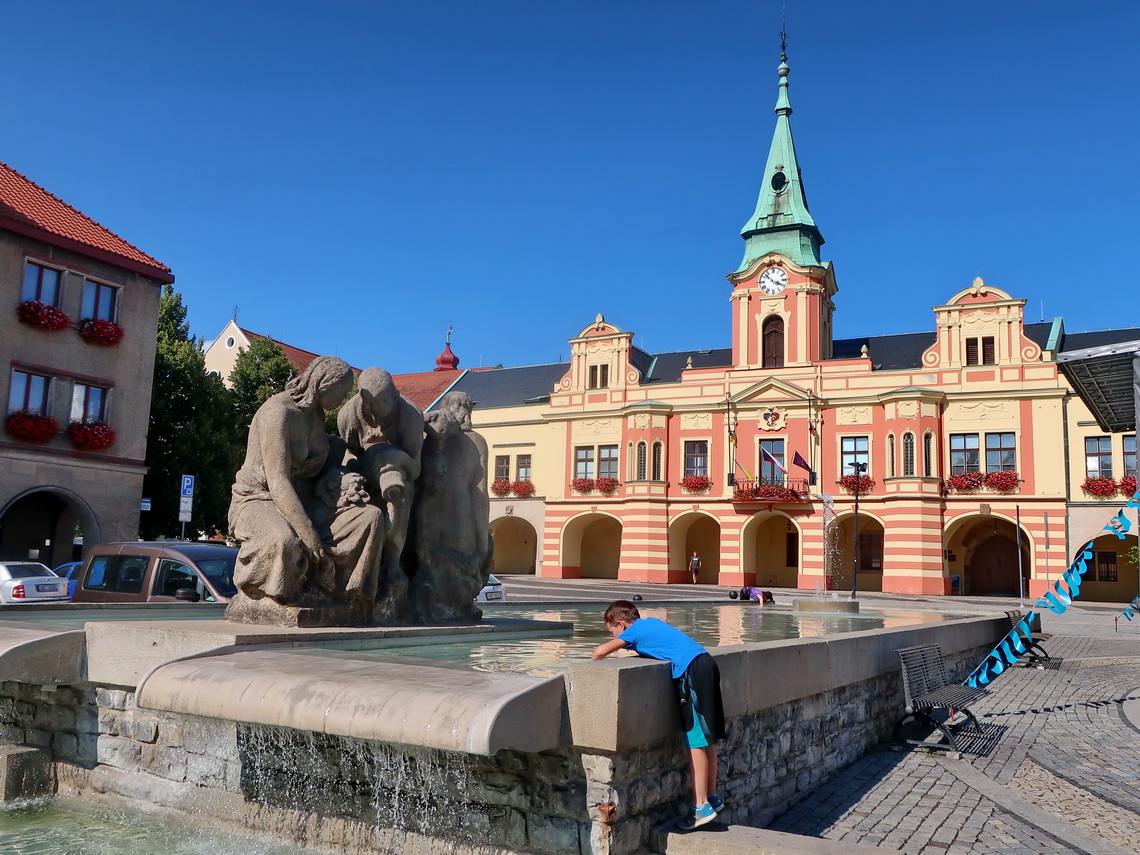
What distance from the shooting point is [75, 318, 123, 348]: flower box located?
82.4 ft

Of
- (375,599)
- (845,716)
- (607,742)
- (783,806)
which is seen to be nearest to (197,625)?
(375,599)

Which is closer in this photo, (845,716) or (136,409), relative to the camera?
(845,716)

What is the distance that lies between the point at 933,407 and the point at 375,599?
35951mm

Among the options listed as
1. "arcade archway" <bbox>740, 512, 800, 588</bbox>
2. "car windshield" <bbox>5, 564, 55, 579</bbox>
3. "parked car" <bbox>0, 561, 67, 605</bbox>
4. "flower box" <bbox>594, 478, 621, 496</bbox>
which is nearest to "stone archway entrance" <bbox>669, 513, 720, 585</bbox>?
"arcade archway" <bbox>740, 512, 800, 588</bbox>

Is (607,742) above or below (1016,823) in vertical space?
above

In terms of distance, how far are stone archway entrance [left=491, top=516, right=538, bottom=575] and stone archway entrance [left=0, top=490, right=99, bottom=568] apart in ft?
80.6

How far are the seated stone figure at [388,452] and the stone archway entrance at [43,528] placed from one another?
20.7 meters

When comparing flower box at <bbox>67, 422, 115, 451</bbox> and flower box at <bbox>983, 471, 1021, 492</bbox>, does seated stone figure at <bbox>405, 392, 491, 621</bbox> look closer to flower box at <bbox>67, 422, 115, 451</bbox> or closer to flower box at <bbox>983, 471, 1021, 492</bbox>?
flower box at <bbox>67, 422, 115, 451</bbox>

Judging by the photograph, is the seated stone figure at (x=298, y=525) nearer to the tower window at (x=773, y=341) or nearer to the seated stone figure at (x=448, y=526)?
the seated stone figure at (x=448, y=526)

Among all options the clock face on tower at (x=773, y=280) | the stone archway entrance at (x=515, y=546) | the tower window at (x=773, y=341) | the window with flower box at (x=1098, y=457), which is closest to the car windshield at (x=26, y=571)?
the tower window at (x=773, y=341)

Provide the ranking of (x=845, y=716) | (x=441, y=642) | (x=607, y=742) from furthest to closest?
(x=845, y=716) → (x=441, y=642) → (x=607, y=742)

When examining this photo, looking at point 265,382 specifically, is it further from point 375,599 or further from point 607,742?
point 607,742

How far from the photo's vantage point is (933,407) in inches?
1534

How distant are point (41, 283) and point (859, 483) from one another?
30.4m
